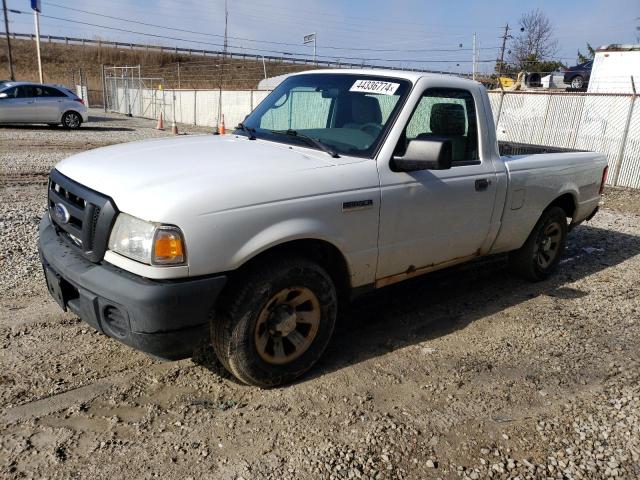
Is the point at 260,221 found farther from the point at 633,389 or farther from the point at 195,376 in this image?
the point at 633,389

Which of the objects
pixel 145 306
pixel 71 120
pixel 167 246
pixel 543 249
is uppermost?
pixel 167 246

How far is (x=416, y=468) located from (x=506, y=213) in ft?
8.49

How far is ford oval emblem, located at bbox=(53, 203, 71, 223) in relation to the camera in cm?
324

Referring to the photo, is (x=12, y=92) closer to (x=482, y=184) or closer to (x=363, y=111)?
(x=363, y=111)

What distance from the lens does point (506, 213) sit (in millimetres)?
4629

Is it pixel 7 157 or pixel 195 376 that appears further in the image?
pixel 7 157

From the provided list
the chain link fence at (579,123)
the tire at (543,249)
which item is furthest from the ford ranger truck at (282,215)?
the chain link fence at (579,123)

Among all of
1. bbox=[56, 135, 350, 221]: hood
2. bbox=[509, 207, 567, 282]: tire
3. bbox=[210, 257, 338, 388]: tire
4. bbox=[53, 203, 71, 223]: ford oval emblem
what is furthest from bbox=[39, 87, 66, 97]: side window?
bbox=[210, 257, 338, 388]: tire

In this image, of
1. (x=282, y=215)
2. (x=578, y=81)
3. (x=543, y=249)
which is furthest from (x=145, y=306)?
(x=578, y=81)

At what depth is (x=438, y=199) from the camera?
3.89 metres

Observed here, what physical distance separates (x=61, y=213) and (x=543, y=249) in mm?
4497

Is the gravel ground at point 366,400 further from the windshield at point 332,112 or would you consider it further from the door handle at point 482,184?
the windshield at point 332,112

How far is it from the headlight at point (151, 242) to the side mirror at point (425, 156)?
1.57 m

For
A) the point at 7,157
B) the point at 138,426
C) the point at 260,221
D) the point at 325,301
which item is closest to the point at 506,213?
the point at 325,301
